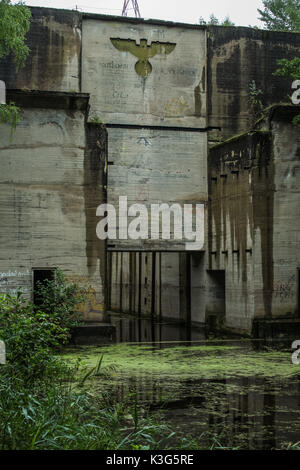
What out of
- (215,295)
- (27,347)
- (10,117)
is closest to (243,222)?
(215,295)

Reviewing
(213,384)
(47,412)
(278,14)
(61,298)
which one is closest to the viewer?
(47,412)

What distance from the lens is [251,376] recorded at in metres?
10.8

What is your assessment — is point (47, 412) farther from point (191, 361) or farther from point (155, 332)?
point (155, 332)

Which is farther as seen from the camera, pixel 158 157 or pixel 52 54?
pixel 158 157

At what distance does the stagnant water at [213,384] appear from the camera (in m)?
7.14

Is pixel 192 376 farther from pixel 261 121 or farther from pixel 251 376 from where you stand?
pixel 261 121

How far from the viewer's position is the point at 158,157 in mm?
19156

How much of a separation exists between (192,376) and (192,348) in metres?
4.14

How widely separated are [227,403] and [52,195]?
9.06 metres

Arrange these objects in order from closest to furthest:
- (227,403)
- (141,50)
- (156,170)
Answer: (227,403), (156,170), (141,50)

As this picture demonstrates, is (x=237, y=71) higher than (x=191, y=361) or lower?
higher

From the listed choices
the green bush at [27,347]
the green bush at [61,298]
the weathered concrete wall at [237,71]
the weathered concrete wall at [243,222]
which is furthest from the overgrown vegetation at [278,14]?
the green bush at [27,347]
